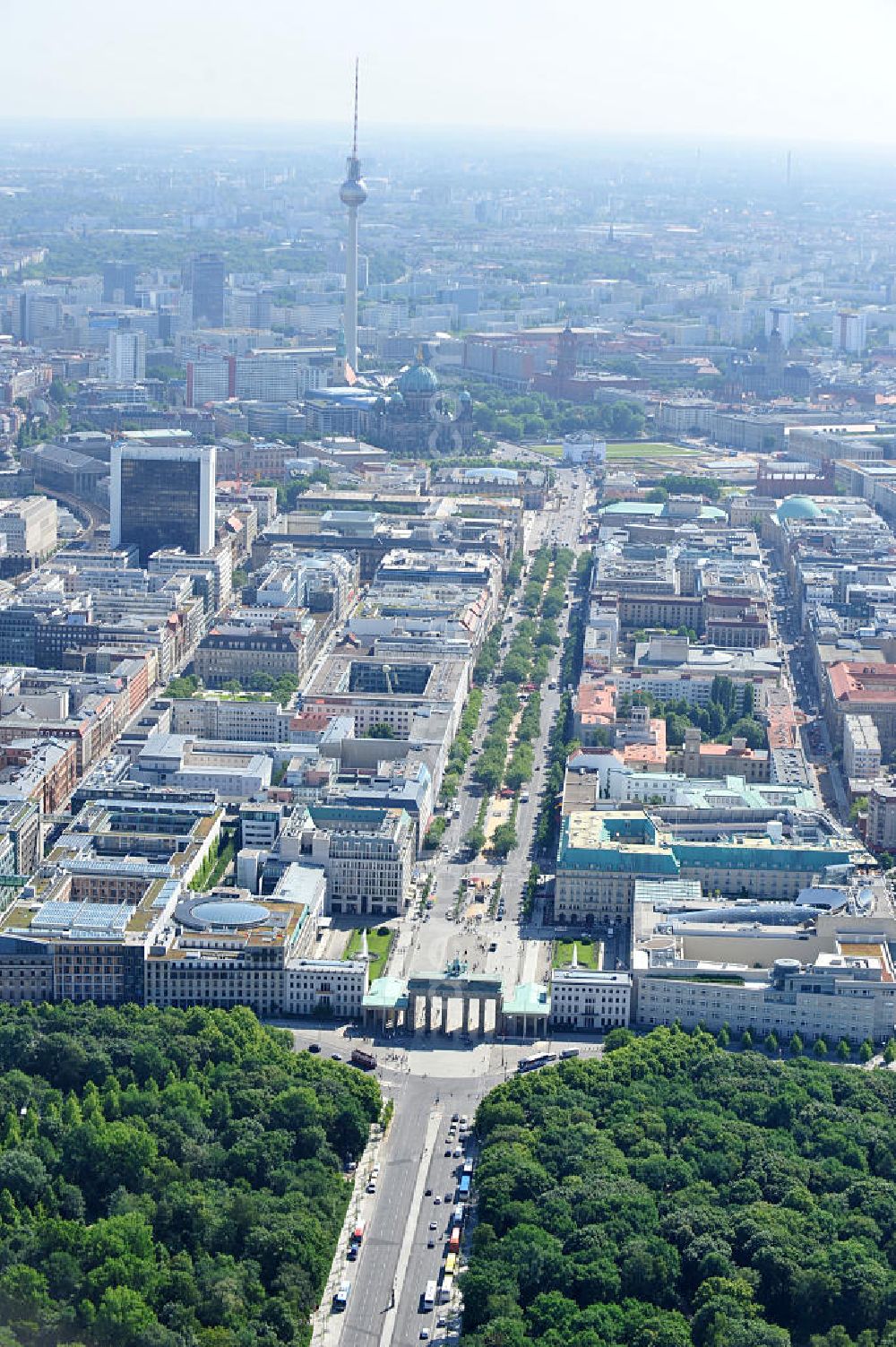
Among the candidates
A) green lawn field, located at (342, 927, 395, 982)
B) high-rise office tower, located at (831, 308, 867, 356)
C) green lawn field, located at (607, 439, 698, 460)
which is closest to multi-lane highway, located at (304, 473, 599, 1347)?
green lawn field, located at (342, 927, 395, 982)

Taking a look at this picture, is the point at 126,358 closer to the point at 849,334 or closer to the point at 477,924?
the point at 849,334

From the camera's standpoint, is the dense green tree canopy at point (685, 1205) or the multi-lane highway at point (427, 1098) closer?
the dense green tree canopy at point (685, 1205)

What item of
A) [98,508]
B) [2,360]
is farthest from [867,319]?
[98,508]

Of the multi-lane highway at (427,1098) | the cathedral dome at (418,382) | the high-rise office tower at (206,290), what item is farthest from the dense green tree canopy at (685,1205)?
the high-rise office tower at (206,290)

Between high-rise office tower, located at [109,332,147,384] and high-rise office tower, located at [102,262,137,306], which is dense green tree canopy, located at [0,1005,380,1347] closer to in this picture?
high-rise office tower, located at [109,332,147,384]

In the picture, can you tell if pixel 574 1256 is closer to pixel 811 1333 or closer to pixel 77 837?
pixel 811 1333

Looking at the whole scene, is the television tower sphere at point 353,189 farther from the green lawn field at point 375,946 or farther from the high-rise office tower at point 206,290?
the green lawn field at point 375,946

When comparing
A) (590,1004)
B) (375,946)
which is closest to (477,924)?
(375,946)
